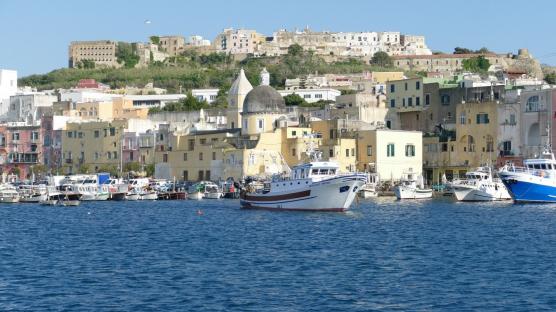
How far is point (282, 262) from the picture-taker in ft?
152

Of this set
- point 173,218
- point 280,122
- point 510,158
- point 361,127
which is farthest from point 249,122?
point 173,218

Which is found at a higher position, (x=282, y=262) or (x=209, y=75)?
(x=209, y=75)

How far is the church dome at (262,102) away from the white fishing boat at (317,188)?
36.2 m

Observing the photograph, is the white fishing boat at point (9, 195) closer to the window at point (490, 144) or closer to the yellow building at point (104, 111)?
the yellow building at point (104, 111)

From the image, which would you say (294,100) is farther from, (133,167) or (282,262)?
(282,262)

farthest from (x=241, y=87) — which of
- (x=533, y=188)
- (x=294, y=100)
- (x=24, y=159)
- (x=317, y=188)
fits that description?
(x=317, y=188)

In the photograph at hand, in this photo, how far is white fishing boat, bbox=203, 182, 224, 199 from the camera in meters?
104

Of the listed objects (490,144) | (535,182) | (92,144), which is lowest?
(535,182)

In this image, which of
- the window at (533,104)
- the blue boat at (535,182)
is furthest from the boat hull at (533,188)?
the window at (533,104)

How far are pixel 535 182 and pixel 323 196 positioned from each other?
20.8m

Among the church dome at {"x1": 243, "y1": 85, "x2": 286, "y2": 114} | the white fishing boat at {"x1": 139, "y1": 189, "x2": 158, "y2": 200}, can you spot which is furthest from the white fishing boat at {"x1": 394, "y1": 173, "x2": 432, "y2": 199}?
the white fishing boat at {"x1": 139, "y1": 189, "x2": 158, "y2": 200}

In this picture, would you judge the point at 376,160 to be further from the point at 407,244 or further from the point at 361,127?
the point at 407,244

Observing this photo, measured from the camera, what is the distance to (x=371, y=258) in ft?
157

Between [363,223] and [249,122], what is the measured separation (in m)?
48.6
